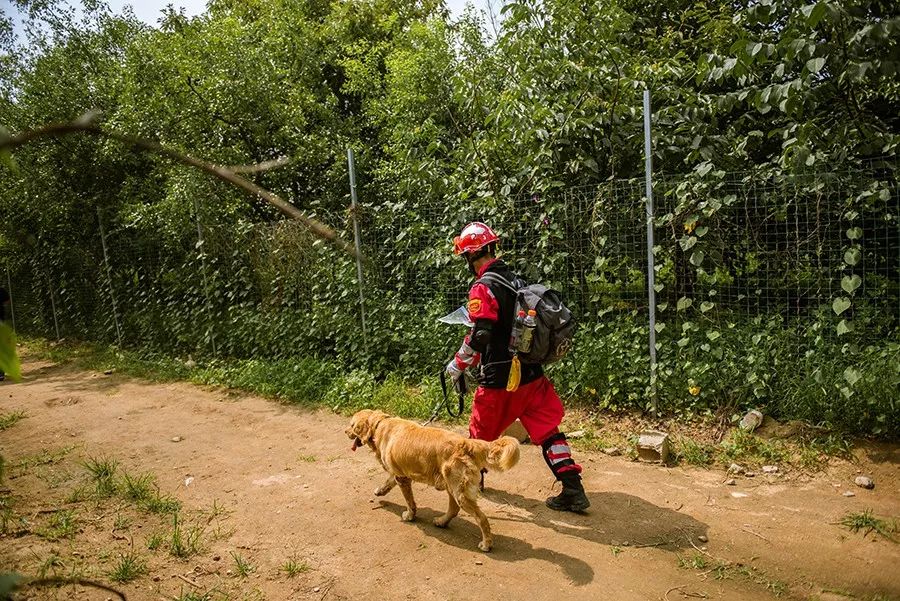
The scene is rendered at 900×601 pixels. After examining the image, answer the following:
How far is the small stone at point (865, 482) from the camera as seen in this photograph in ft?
14.2

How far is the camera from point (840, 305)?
15.6ft

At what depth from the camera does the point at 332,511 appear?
4438 mm

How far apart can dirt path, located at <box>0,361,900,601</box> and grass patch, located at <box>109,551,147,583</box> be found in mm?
72

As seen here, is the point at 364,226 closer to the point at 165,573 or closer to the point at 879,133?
the point at 165,573

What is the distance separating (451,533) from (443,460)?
617mm

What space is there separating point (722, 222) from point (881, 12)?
1971 millimetres

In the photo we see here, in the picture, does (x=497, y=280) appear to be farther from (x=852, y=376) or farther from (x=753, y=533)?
(x=852, y=376)

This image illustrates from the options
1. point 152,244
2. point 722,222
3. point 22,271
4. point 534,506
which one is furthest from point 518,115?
point 22,271

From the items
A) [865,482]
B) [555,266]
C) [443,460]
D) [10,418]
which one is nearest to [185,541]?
[443,460]

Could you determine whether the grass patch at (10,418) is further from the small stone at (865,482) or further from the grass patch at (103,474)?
the small stone at (865,482)

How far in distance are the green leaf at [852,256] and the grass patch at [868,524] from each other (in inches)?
74.6

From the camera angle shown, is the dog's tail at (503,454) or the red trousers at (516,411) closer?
the dog's tail at (503,454)

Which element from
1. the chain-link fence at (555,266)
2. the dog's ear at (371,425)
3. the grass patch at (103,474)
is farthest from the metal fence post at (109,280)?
the dog's ear at (371,425)

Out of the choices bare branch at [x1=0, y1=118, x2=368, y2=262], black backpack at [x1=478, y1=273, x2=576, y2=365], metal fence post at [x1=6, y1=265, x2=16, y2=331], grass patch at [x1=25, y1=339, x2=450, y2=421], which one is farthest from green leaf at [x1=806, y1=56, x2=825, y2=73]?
metal fence post at [x1=6, y1=265, x2=16, y2=331]
